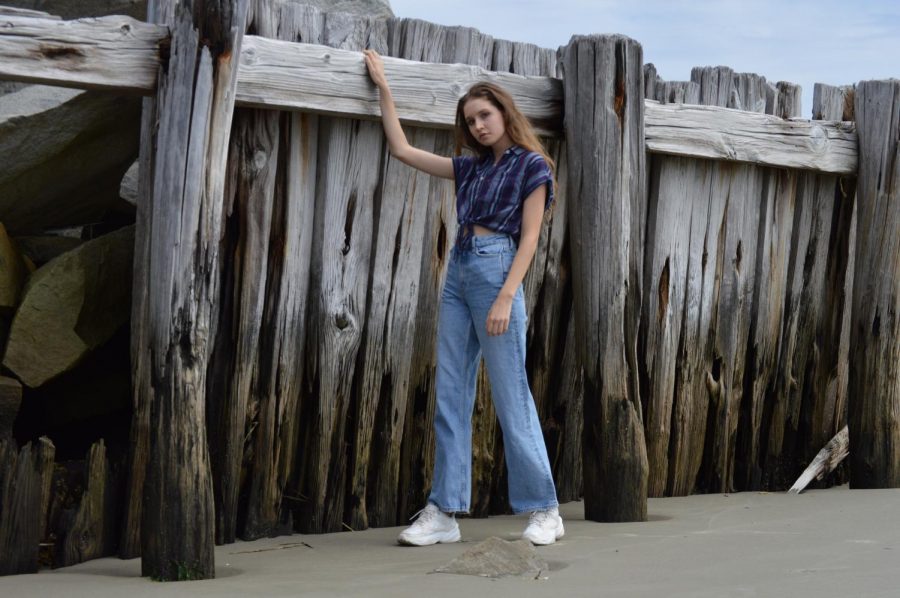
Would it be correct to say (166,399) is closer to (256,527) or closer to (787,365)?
(256,527)

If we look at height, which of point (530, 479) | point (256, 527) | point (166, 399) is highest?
point (166, 399)

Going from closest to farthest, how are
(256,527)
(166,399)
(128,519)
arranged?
1. (166,399)
2. (128,519)
3. (256,527)

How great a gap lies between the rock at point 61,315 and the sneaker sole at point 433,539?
1.92m

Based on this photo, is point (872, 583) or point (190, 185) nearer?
point (872, 583)

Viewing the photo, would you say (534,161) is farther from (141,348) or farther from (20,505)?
(20,505)

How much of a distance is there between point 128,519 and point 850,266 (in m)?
4.43

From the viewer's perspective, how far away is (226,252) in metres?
5.03

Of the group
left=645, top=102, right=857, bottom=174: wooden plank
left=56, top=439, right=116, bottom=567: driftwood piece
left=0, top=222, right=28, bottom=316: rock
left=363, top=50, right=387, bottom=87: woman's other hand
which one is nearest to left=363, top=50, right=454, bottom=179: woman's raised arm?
left=363, top=50, right=387, bottom=87: woman's other hand

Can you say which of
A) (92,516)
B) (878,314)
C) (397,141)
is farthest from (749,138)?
(92,516)

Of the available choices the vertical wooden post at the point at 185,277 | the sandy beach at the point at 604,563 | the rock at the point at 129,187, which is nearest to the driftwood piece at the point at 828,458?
the sandy beach at the point at 604,563

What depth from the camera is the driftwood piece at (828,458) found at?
659cm

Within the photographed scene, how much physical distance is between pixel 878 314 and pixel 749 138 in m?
1.28

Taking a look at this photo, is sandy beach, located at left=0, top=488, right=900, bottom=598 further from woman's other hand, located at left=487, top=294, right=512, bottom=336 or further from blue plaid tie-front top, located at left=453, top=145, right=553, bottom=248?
blue plaid tie-front top, located at left=453, top=145, right=553, bottom=248

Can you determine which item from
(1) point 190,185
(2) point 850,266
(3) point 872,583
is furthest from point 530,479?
(2) point 850,266
